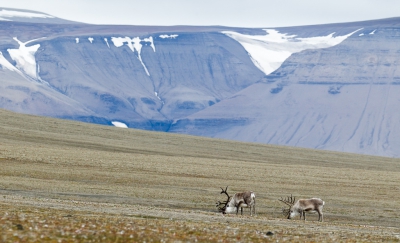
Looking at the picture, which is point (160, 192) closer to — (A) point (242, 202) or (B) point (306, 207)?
(A) point (242, 202)

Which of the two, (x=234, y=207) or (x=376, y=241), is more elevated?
(x=234, y=207)

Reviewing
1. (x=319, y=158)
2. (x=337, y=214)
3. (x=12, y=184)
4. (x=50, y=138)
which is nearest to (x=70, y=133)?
(x=50, y=138)

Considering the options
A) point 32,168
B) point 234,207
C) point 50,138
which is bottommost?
point 234,207

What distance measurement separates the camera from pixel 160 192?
180 feet

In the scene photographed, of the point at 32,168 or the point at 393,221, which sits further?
the point at 32,168

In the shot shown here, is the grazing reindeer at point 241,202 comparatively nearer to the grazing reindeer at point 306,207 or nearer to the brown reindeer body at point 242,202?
the brown reindeer body at point 242,202

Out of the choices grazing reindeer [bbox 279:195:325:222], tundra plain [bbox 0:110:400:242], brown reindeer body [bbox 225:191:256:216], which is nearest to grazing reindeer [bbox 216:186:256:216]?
brown reindeer body [bbox 225:191:256:216]

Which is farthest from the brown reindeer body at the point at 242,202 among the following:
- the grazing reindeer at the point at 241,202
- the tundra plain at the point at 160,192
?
the tundra plain at the point at 160,192

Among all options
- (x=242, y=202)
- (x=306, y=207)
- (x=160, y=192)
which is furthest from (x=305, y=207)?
(x=160, y=192)

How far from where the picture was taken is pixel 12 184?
5238cm

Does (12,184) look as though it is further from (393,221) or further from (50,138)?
(50,138)

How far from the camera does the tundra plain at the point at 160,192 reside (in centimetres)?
2602

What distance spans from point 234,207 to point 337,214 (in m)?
8.35

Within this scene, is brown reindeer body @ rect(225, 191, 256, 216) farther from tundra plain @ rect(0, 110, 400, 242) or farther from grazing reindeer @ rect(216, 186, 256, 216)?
tundra plain @ rect(0, 110, 400, 242)
